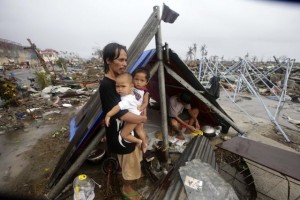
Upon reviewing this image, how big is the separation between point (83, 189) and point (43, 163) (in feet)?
6.19

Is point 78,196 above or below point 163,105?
below

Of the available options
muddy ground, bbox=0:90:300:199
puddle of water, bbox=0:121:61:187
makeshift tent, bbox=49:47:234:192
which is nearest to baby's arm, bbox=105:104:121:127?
makeshift tent, bbox=49:47:234:192

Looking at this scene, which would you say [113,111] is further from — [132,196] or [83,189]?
[83,189]

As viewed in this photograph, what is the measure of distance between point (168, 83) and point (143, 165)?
2.48 m

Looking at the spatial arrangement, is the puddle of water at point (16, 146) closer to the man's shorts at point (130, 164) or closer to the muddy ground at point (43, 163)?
the muddy ground at point (43, 163)

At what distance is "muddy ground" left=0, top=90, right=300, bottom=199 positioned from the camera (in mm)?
3031

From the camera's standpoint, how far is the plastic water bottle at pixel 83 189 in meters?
2.62

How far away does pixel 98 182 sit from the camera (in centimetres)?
317

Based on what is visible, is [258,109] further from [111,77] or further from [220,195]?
[111,77]

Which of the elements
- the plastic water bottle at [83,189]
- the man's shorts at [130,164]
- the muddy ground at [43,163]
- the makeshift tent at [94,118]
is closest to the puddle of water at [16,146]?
the muddy ground at [43,163]

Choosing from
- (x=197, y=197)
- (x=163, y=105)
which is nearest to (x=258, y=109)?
(x=163, y=105)

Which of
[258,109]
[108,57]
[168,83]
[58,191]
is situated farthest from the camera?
[258,109]

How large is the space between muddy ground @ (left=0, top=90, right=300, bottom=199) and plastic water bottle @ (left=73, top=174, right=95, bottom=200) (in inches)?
6.8

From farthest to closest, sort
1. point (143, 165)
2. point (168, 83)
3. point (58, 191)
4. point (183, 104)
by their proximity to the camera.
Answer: point (168, 83)
point (183, 104)
point (143, 165)
point (58, 191)
